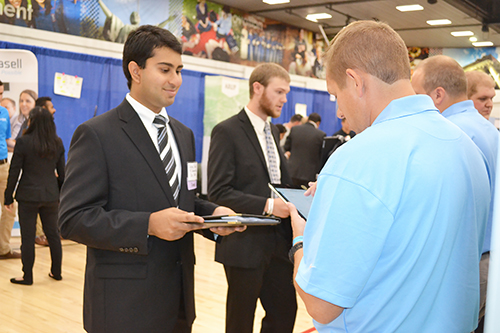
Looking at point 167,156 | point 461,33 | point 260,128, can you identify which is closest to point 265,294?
point 260,128

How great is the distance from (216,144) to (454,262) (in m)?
1.83

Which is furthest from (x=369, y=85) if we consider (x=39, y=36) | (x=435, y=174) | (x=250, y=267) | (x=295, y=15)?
(x=295, y=15)

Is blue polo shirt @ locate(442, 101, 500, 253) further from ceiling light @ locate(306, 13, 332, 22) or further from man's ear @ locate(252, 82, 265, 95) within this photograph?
ceiling light @ locate(306, 13, 332, 22)

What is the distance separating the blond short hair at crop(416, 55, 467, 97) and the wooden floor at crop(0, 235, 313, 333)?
7.90 ft

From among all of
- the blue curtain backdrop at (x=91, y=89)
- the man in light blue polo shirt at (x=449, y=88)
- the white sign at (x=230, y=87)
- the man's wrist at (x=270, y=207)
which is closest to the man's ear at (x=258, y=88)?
the man's wrist at (x=270, y=207)

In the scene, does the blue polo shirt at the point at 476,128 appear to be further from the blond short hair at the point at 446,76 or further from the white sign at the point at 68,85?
the white sign at the point at 68,85

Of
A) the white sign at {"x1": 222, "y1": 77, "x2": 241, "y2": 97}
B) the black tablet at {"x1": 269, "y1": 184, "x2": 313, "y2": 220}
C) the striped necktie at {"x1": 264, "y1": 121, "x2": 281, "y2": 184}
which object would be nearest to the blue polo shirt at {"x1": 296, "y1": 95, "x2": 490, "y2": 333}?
the black tablet at {"x1": 269, "y1": 184, "x2": 313, "y2": 220}

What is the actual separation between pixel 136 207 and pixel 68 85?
230 inches

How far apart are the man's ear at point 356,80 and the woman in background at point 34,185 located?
175 inches

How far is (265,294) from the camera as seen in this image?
2754mm

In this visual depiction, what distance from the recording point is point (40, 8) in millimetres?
7402

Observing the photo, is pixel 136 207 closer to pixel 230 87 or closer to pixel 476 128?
pixel 476 128

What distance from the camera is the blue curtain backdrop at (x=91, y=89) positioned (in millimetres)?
6797

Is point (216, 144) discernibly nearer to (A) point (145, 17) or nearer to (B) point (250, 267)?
(B) point (250, 267)
